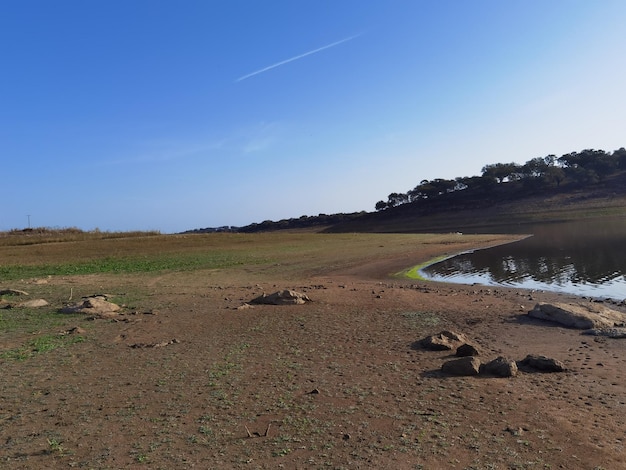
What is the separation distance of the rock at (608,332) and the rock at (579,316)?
0.37 metres

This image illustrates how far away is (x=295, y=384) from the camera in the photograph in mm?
6324

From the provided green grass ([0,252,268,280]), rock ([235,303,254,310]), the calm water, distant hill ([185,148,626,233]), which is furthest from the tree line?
rock ([235,303,254,310])

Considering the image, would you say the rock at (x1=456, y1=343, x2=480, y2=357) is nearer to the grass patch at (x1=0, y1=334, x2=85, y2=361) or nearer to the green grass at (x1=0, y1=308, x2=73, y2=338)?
the grass patch at (x1=0, y1=334, x2=85, y2=361)

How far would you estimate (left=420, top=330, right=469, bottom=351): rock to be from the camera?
7992mm

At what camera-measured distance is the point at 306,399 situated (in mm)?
5773

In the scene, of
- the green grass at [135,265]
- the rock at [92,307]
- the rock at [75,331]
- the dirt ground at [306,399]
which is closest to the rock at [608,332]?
the dirt ground at [306,399]

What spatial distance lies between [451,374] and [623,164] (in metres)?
101

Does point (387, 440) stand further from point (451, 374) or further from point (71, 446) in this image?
point (71, 446)

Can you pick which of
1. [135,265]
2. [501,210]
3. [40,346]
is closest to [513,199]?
[501,210]

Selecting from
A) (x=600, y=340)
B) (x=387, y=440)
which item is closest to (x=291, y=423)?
(x=387, y=440)

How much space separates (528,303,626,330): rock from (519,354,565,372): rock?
340cm

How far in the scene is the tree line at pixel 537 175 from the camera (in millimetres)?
86438

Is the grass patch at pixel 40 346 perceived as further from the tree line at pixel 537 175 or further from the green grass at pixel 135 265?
the tree line at pixel 537 175

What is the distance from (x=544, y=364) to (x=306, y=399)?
142 inches
